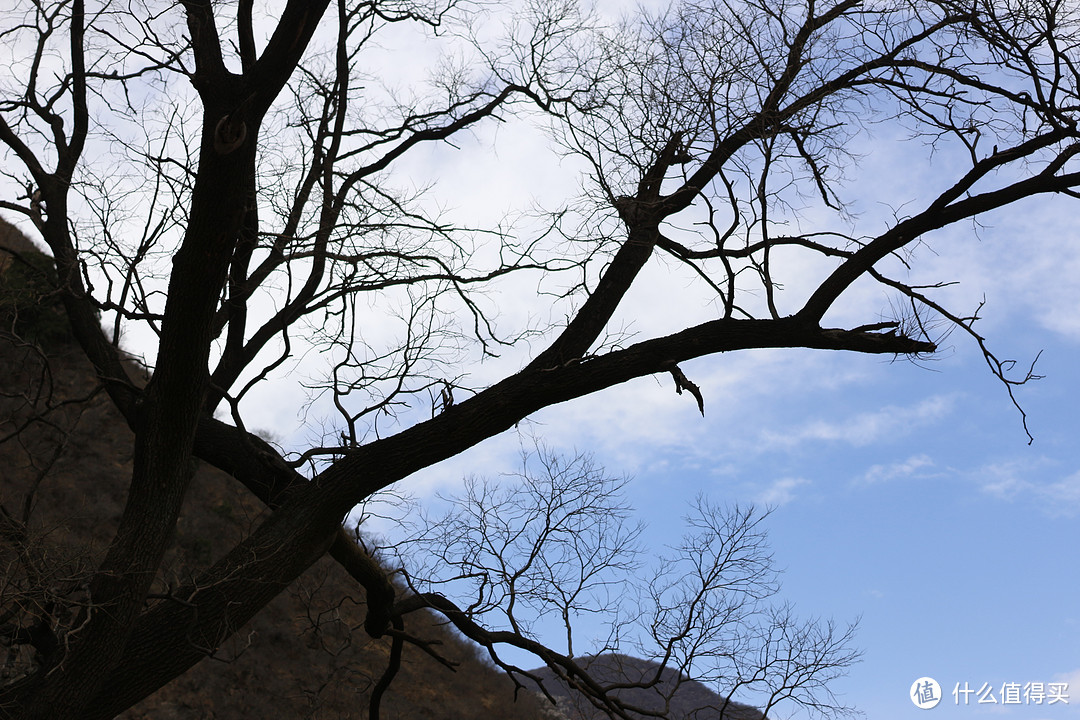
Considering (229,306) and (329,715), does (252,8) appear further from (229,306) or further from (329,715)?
(329,715)

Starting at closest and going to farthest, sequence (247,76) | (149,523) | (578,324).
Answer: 1. (247,76)
2. (149,523)
3. (578,324)

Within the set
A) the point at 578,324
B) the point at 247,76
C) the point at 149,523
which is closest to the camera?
the point at 247,76

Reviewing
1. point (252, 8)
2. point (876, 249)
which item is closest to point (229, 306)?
point (252, 8)

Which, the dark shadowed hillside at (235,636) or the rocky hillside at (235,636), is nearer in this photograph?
the rocky hillside at (235,636)

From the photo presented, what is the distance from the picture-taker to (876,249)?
5633 mm

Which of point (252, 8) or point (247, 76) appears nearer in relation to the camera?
point (247, 76)

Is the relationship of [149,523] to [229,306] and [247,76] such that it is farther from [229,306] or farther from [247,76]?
[247,76]

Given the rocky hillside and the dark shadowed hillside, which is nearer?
the rocky hillside

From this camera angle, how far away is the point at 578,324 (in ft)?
20.6

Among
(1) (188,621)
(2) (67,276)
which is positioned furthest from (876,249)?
(2) (67,276)

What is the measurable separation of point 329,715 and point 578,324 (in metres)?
14.6

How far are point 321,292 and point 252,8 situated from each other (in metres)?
2.17

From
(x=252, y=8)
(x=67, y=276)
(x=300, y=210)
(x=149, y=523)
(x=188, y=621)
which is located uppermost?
(x=252, y=8)

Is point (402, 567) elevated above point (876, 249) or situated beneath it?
situated beneath
